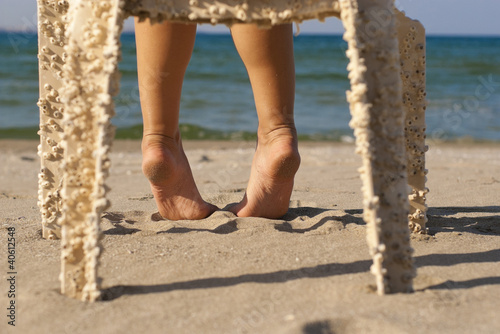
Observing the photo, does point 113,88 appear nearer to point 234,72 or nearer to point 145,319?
point 145,319

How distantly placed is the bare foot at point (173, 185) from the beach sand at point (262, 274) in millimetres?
85

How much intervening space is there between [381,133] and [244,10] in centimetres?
39

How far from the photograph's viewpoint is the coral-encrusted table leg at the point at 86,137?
1152 mm

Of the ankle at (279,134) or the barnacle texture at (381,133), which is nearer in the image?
the barnacle texture at (381,133)

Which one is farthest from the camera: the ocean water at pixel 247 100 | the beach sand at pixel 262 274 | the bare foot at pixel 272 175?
the ocean water at pixel 247 100

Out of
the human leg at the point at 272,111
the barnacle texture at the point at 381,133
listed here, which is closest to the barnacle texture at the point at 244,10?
the barnacle texture at the point at 381,133

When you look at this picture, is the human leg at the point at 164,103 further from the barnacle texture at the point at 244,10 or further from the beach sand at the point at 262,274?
the barnacle texture at the point at 244,10

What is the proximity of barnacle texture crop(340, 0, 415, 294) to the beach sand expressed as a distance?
0.29 feet

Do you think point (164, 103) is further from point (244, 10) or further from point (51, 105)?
point (244, 10)

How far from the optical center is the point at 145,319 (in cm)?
111

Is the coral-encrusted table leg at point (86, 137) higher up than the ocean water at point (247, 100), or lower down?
higher up

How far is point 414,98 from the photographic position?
5.51 ft

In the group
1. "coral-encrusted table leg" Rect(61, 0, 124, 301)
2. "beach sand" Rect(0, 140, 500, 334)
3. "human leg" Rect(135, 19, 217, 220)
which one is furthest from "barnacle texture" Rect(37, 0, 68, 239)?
"coral-encrusted table leg" Rect(61, 0, 124, 301)

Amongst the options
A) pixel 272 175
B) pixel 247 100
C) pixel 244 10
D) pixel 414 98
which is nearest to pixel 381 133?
pixel 244 10
